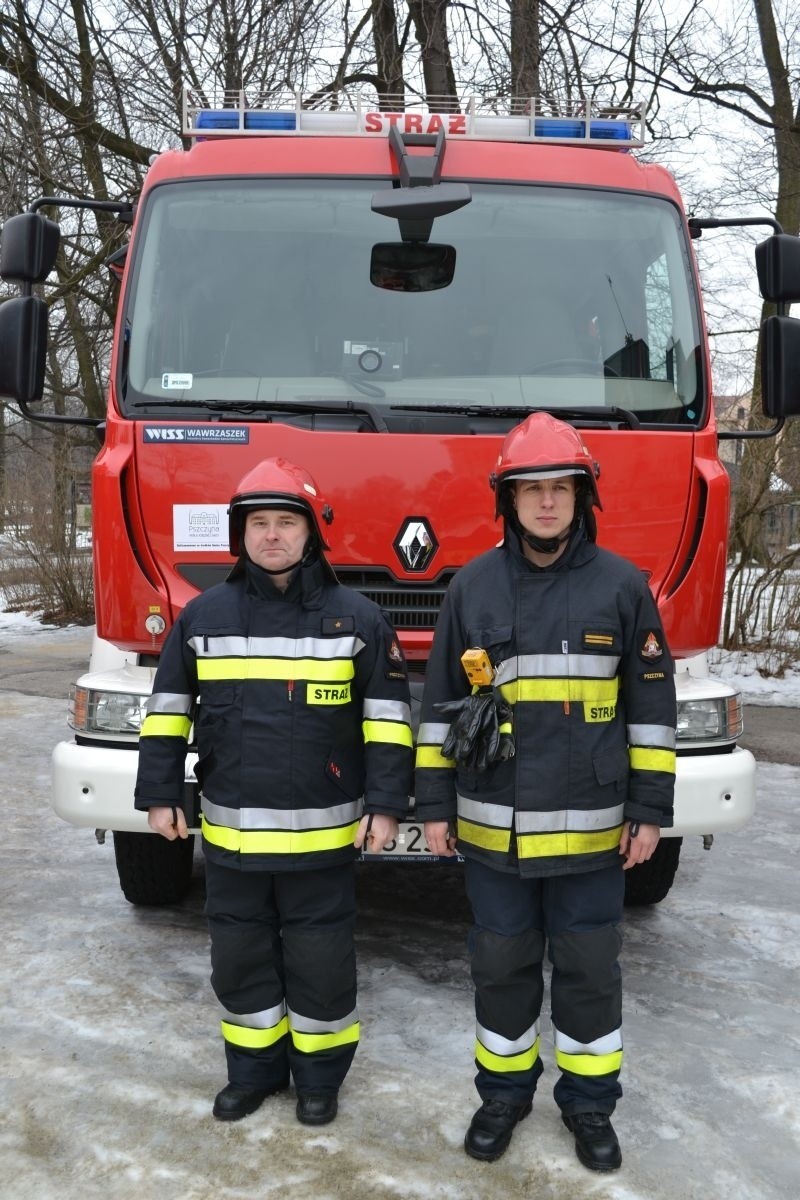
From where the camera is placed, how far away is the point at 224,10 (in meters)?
10.4

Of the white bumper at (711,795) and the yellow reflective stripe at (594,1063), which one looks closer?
the yellow reflective stripe at (594,1063)

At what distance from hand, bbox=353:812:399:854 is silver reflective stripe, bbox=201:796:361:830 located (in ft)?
0.23

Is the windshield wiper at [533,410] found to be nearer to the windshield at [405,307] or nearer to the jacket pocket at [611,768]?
the windshield at [405,307]

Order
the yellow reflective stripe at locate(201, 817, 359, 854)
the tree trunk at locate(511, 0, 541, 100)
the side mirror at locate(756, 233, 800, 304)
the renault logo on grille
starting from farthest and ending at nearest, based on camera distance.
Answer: the tree trunk at locate(511, 0, 541, 100), the side mirror at locate(756, 233, 800, 304), the renault logo on grille, the yellow reflective stripe at locate(201, 817, 359, 854)

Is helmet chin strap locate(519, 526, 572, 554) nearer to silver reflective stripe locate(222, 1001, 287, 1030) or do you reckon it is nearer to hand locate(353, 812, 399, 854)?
hand locate(353, 812, 399, 854)

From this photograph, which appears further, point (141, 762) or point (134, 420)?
point (134, 420)

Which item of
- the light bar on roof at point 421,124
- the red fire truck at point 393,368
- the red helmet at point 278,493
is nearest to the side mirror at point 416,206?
the red fire truck at point 393,368

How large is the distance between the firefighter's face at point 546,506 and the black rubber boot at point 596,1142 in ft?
4.65

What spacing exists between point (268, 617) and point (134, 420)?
1130 millimetres

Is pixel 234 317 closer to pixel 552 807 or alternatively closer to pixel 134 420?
pixel 134 420

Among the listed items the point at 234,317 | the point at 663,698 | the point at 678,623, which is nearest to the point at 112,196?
the point at 234,317

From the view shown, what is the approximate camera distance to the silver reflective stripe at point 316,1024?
9.57ft

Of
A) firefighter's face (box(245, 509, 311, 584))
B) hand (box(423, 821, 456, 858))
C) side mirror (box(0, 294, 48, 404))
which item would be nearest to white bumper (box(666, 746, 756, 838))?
hand (box(423, 821, 456, 858))

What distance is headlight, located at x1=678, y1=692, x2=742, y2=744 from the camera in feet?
11.8
